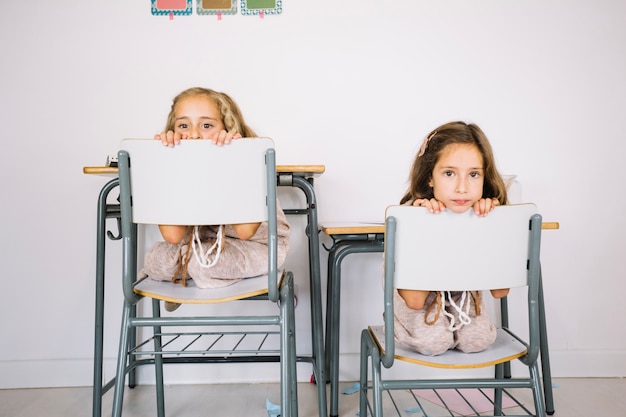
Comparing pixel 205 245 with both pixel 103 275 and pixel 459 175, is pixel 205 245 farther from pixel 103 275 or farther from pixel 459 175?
pixel 459 175

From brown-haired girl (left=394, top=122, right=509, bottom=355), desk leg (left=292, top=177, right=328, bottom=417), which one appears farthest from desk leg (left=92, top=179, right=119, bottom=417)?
brown-haired girl (left=394, top=122, right=509, bottom=355)

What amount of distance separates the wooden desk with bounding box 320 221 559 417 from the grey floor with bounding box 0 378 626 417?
0.45 ft

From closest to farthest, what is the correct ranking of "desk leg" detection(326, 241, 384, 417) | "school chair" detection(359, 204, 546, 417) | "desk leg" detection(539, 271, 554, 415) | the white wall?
"school chair" detection(359, 204, 546, 417)
"desk leg" detection(326, 241, 384, 417)
"desk leg" detection(539, 271, 554, 415)
the white wall

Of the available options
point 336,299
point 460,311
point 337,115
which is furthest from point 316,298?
point 337,115

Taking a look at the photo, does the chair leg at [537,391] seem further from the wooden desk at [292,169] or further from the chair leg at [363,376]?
the wooden desk at [292,169]

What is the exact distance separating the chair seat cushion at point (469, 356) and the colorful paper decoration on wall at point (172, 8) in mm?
1596

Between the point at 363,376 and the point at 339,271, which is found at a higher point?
the point at 339,271

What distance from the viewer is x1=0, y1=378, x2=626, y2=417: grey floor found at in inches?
63.1

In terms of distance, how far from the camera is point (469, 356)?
100 cm

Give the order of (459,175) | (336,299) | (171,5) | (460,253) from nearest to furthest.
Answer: (460,253) → (459,175) → (336,299) → (171,5)

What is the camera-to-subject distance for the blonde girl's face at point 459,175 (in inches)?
44.5

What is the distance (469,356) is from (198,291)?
0.69 meters

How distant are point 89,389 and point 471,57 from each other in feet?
7.25

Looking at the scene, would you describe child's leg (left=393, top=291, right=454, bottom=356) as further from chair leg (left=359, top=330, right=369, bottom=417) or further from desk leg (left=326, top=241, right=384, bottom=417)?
desk leg (left=326, top=241, right=384, bottom=417)
